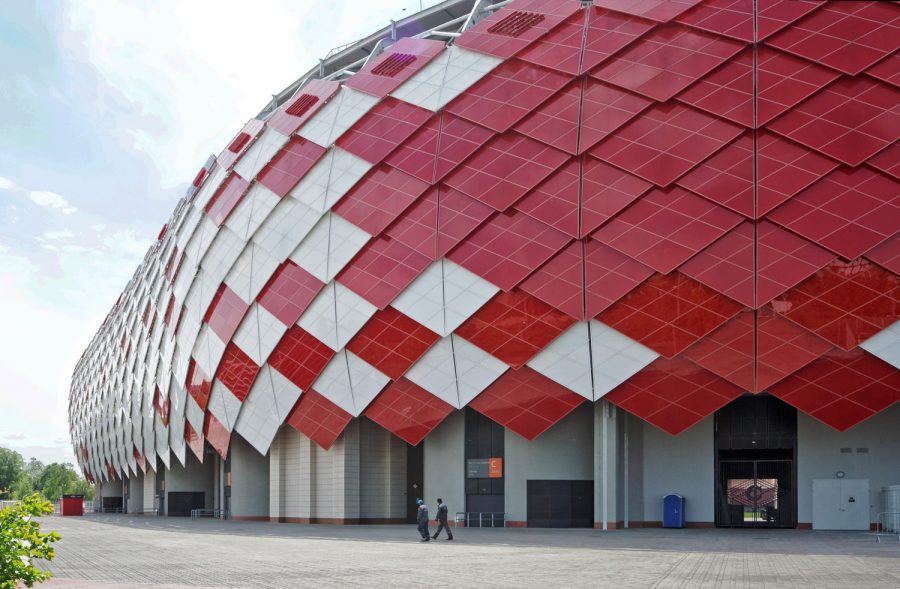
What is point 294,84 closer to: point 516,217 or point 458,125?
point 458,125

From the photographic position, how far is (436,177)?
36312 millimetres

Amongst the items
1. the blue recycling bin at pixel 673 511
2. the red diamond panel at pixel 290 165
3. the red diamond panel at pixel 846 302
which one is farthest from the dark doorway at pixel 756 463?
the red diamond panel at pixel 290 165

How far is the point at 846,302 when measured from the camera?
29.9 meters

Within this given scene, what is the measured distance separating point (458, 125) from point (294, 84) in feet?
59.0

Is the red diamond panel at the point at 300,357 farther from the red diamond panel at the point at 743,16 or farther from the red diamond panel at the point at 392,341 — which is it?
the red diamond panel at the point at 743,16

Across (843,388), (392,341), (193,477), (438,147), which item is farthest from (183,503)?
(843,388)

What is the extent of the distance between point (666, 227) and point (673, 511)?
994 cm

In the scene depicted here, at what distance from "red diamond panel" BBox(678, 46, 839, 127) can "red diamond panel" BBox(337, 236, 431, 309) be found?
11.5 m

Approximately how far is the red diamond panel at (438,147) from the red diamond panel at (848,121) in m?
10.7

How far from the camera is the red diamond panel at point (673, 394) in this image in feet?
104

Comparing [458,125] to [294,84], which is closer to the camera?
[458,125]

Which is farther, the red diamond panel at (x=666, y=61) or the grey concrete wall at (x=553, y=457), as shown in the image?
the grey concrete wall at (x=553, y=457)

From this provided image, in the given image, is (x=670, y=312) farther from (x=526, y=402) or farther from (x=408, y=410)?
(x=408, y=410)

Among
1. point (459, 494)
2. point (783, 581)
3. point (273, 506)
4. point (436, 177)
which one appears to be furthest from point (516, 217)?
point (783, 581)
